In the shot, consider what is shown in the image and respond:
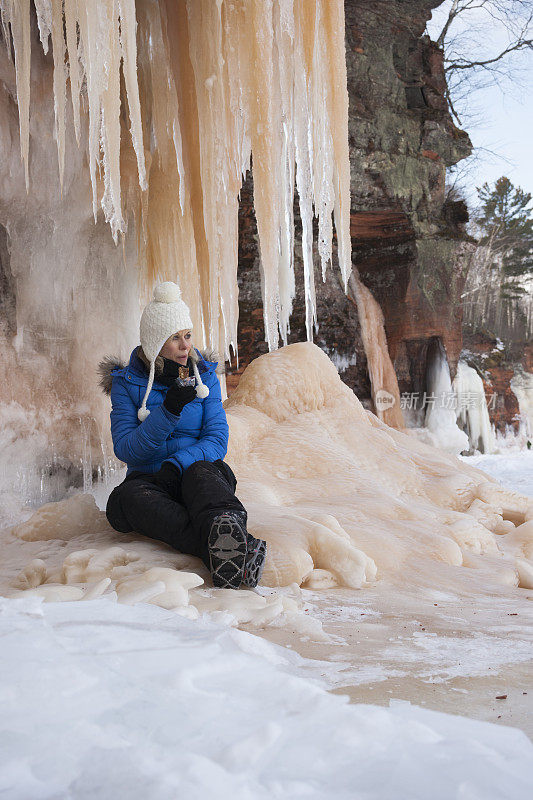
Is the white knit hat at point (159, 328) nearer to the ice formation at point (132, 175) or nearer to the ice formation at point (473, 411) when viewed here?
the ice formation at point (132, 175)

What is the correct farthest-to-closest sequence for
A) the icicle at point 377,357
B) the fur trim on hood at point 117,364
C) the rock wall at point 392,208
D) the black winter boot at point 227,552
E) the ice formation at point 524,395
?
the ice formation at point 524,395 → the icicle at point 377,357 → the rock wall at point 392,208 → the fur trim on hood at point 117,364 → the black winter boot at point 227,552

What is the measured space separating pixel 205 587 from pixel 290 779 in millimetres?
1306

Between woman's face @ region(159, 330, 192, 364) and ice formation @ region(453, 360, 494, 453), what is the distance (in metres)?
11.2

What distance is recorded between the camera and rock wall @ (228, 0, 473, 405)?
9.15 m

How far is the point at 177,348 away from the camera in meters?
2.66

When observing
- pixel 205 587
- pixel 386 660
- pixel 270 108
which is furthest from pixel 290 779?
Result: pixel 270 108

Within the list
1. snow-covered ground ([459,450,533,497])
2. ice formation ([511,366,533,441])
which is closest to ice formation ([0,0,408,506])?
snow-covered ground ([459,450,533,497])

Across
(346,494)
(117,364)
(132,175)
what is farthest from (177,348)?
(132,175)

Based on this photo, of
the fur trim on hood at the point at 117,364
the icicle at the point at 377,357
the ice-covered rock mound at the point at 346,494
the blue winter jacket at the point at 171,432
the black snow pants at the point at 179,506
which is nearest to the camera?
the black snow pants at the point at 179,506

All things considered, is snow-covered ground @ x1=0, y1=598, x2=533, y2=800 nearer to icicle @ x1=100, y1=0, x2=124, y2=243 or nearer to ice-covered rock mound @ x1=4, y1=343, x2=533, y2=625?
ice-covered rock mound @ x1=4, y1=343, x2=533, y2=625

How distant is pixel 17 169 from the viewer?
3646 mm

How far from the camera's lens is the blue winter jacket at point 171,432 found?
8.41ft

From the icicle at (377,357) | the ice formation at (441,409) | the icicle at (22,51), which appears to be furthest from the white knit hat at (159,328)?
the ice formation at (441,409)

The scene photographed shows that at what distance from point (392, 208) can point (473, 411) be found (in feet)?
18.4
